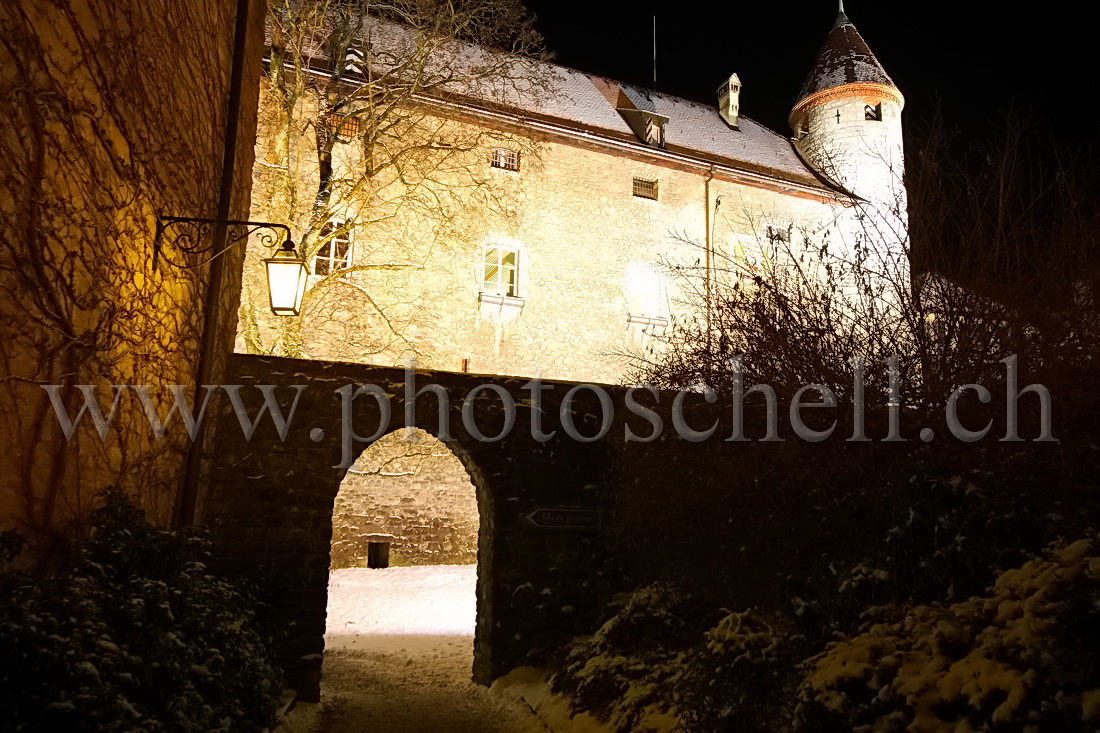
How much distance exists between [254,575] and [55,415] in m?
3.23

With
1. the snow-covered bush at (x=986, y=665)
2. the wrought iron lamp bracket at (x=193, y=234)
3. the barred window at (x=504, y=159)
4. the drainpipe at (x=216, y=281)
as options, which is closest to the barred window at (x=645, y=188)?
the barred window at (x=504, y=159)

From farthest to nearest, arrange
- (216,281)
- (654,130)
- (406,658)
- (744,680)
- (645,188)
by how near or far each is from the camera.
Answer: (654,130) → (645,188) → (406,658) → (216,281) → (744,680)

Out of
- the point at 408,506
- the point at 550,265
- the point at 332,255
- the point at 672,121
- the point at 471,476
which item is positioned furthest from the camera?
the point at 672,121

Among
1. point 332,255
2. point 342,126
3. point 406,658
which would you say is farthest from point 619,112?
point 406,658

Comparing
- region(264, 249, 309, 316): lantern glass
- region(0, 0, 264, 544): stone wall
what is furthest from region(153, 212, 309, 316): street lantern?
region(0, 0, 264, 544): stone wall

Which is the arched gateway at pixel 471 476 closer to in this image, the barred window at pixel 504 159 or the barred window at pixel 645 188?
the barred window at pixel 504 159

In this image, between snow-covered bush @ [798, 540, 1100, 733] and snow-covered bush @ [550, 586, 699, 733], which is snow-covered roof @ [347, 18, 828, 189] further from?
snow-covered bush @ [798, 540, 1100, 733]

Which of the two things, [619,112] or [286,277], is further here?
[619,112]

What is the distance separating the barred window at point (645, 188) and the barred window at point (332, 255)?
24.8ft

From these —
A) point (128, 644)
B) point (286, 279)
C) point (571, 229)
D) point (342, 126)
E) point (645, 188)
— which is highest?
point (645, 188)

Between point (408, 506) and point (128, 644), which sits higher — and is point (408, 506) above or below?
above

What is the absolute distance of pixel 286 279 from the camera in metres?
6.01

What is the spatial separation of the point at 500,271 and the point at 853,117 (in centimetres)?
1261

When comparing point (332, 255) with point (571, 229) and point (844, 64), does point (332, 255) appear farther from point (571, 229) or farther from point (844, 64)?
point (844, 64)
